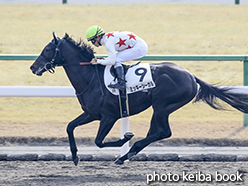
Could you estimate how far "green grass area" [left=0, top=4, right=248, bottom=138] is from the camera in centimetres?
755

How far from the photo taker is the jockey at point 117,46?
5.58 m

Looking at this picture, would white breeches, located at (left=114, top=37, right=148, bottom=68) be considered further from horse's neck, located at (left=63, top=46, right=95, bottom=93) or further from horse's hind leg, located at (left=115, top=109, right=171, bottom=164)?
horse's hind leg, located at (left=115, top=109, right=171, bottom=164)

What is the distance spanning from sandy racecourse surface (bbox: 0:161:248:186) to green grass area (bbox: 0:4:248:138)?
4.46 ft

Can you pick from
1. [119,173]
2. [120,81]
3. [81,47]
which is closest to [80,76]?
[81,47]

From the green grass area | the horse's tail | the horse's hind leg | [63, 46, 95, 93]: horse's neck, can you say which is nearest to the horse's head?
[63, 46, 95, 93]: horse's neck

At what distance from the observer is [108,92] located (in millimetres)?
5672

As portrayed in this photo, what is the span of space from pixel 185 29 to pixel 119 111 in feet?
26.5

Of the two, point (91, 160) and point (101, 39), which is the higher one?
point (101, 39)

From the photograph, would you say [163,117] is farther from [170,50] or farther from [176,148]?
[170,50]

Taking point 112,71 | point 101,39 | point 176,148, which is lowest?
point 176,148

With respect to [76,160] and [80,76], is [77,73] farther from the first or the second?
[76,160]

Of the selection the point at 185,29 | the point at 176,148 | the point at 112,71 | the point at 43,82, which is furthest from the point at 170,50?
the point at 112,71

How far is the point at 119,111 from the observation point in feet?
18.7

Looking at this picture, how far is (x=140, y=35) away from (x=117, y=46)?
671cm
